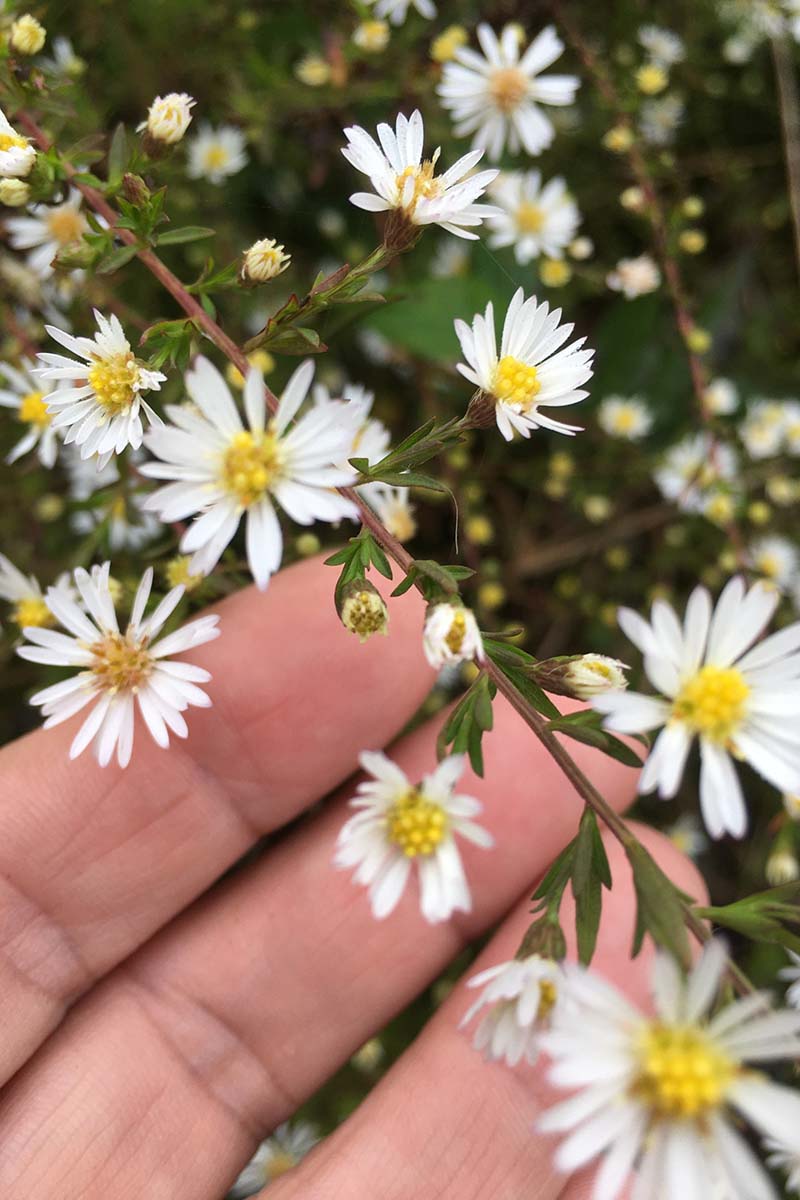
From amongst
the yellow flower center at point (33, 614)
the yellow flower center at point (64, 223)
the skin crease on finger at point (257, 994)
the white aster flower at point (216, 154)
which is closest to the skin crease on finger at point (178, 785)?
the skin crease on finger at point (257, 994)

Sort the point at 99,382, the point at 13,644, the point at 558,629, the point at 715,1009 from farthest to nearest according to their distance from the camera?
1. the point at 558,629
2. the point at 13,644
3. the point at 99,382
4. the point at 715,1009

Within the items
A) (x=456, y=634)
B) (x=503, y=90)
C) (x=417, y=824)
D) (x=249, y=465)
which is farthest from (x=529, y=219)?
(x=417, y=824)

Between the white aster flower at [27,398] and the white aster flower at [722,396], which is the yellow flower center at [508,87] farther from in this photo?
the white aster flower at [27,398]

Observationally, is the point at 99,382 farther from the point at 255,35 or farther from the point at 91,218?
the point at 255,35

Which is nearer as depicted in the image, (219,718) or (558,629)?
(219,718)

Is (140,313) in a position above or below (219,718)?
above

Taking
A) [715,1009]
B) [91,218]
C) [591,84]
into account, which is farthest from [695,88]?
[715,1009]

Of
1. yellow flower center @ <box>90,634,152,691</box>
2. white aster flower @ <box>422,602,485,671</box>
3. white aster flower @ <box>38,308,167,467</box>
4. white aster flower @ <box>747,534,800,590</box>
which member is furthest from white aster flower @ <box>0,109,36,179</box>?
white aster flower @ <box>747,534,800,590</box>
